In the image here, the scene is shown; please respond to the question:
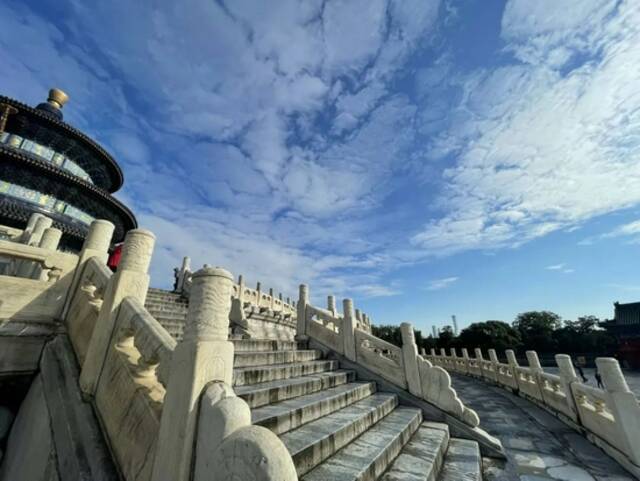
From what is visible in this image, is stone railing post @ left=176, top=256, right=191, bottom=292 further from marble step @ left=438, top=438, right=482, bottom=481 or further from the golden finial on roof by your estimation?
the golden finial on roof

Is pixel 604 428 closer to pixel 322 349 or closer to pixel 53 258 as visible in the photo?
pixel 322 349

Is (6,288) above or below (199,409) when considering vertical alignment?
above

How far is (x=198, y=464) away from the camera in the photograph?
1610 millimetres

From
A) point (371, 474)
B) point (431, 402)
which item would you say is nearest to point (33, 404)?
point (371, 474)

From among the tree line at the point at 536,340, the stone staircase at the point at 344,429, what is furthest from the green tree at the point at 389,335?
the stone staircase at the point at 344,429

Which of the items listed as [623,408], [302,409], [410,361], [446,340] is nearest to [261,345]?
[302,409]

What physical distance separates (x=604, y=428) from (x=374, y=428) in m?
4.75

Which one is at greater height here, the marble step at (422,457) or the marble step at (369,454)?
the marble step at (369,454)

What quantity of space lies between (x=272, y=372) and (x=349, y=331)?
2664mm

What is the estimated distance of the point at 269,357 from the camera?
518 centimetres

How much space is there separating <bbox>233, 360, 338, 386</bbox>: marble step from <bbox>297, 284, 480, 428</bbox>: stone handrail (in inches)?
34.0

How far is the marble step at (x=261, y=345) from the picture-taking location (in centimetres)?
539

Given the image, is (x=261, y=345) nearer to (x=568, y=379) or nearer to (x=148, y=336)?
(x=148, y=336)

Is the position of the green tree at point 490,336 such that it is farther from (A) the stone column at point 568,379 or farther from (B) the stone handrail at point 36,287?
(B) the stone handrail at point 36,287
